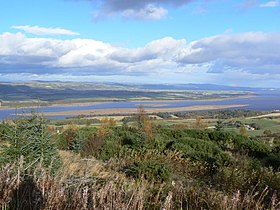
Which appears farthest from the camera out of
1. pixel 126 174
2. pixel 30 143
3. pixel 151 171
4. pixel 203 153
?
pixel 203 153

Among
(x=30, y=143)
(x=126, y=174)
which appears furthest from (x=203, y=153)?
(x=30, y=143)

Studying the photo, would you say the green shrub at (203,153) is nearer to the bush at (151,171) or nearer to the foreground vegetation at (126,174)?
the foreground vegetation at (126,174)

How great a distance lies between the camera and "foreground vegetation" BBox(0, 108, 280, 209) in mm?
4195

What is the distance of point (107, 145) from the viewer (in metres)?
14.8

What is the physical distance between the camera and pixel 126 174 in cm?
955

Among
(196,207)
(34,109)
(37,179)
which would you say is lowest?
(196,207)

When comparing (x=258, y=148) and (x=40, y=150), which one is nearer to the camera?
(x=40, y=150)

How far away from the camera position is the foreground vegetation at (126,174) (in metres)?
4.20

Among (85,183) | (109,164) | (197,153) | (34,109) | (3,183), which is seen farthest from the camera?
(197,153)

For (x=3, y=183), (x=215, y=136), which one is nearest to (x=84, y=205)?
(x=3, y=183)

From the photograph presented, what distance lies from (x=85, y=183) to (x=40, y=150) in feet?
6.41

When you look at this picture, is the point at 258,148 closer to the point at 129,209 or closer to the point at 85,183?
the point at 85,183

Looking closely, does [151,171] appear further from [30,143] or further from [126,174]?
[30,143]

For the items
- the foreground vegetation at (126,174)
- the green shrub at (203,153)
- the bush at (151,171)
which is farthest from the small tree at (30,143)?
the green shrub at (203,153)
